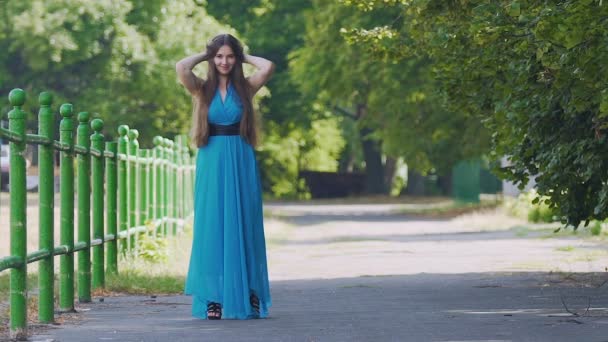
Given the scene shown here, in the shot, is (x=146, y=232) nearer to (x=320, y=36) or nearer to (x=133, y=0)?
(x=320, y=36)

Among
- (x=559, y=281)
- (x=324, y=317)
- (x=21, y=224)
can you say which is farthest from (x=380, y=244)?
(x=21, y=224)

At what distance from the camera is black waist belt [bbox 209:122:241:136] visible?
10727mm

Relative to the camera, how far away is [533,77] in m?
12.1

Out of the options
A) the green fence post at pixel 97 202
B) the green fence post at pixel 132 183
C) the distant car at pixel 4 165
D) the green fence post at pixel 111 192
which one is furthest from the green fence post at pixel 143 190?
the distant car at pixel 4 165

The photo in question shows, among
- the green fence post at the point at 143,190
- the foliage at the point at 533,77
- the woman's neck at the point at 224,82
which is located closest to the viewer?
the foliage at the point at 533,77

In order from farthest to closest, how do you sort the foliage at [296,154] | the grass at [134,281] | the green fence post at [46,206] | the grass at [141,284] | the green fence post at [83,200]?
the foliage at [296,154]
the grass at [141,284]
the grass at [134,281]
the green fence post at [83,200]
the green fence post at [46,206]

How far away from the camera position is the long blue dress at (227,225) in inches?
419

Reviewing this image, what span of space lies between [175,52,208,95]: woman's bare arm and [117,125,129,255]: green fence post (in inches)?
166

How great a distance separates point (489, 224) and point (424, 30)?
17.2 metres

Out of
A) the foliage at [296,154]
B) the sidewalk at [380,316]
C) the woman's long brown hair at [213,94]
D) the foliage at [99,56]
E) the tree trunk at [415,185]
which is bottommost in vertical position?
the sidewalk at [380,316]

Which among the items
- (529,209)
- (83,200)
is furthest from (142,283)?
(529,209)

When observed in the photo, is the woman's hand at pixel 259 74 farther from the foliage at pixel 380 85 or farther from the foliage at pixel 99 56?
the foliage at pixel 99 56

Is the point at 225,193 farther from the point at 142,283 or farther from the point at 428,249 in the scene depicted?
the point at 428,249

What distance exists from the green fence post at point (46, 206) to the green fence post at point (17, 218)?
89cm
